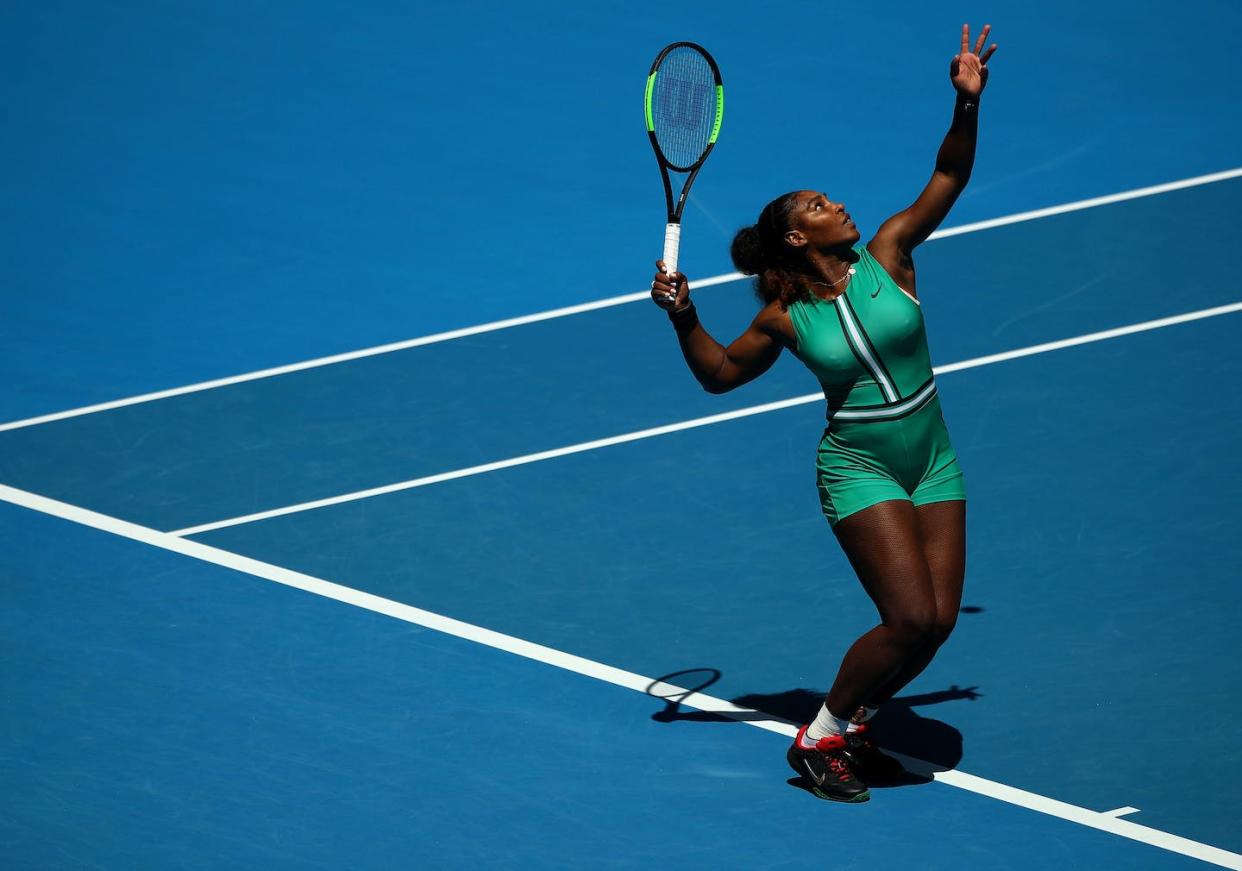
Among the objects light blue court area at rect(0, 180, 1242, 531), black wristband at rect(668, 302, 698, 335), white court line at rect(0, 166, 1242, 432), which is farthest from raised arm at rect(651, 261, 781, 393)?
white court line at rect(0, 166, 1242, 432)

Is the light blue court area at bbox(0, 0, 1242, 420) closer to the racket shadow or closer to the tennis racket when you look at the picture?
the tennis racket

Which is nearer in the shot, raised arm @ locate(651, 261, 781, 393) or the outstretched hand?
raised arm @ locate(651, 261, 781, 393)

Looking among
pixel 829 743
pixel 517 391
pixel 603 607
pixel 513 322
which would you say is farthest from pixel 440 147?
pixel 829 743

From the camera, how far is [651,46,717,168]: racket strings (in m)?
8.34

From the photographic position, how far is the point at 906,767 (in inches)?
309

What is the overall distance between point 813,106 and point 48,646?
25.4 feet

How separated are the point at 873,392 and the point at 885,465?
265 millimetres

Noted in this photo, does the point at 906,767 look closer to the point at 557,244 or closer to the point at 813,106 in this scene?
the point at 557,244

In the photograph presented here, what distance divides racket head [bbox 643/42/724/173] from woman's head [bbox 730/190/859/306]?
747 mm

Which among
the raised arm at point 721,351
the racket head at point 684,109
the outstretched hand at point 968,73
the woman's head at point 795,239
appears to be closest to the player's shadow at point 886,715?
the raised arm at point 721,351

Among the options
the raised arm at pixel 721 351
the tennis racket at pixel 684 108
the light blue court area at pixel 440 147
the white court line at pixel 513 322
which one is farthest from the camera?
the light blue court area at pixel 440 147

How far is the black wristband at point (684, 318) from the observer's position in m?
7.36

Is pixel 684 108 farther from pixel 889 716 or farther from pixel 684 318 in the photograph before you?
pixel 889 716

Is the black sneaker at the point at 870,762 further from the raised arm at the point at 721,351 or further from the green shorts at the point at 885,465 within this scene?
the raised arm at the point at 721,351
